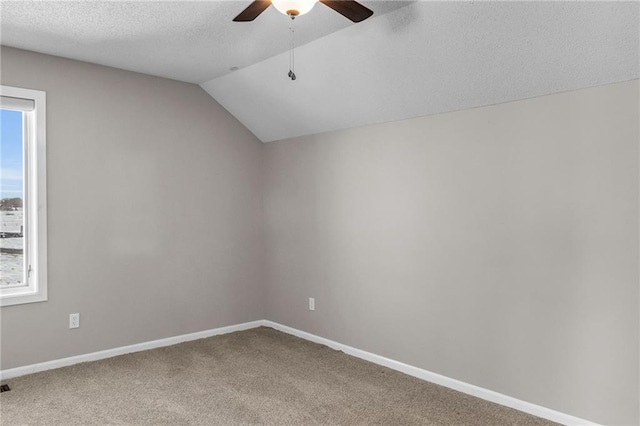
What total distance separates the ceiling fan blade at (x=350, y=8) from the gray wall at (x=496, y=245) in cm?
120

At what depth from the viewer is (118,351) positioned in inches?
152

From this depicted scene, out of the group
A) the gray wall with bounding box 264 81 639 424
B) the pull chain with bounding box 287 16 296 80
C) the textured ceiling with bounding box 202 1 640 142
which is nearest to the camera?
the textured ceiling with bounding box 202 1 640 142

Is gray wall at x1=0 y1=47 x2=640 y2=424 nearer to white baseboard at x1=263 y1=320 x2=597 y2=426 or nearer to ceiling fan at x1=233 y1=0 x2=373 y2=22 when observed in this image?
white baseboard at x1=263 y1=320 x2=597 y2=426

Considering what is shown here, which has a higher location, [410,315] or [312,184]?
[312,184]

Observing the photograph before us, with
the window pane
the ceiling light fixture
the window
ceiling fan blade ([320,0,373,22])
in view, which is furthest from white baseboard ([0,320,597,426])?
the ceiling light fixture

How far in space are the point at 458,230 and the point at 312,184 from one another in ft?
5.15

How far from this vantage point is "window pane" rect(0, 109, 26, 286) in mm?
3477

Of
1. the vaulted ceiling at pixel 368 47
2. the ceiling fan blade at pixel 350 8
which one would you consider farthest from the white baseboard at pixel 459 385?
the ceiling fan blade at pixel 350 8

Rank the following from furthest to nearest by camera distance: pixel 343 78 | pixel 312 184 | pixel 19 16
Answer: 1. pixel 312 184
2. pixel 343 78
3. pixel 19 16

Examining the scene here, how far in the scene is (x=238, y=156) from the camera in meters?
4.66

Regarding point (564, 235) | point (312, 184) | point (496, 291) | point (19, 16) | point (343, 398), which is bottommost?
point (343, 398)

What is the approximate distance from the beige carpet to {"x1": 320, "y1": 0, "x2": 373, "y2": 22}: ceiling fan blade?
2.21 metres

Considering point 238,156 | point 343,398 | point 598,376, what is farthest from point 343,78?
point 598,376

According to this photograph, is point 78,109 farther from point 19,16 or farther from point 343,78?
point 343,78
